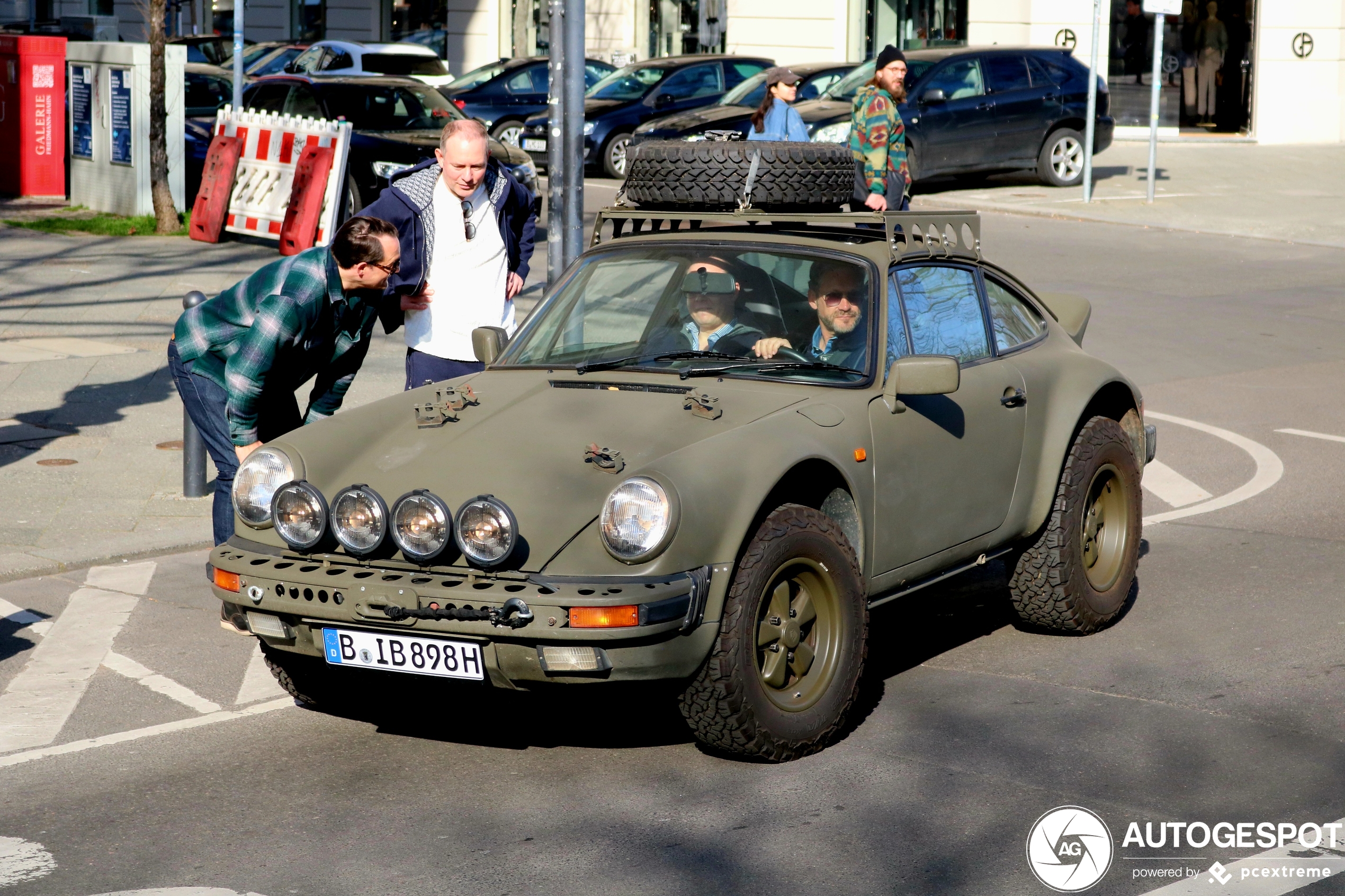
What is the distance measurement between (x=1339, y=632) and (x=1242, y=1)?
92.3 feet

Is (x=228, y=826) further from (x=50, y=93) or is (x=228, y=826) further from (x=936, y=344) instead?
Result: (x=50, y=93)

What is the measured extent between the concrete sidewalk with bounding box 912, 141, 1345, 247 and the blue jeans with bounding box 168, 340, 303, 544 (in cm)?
1428

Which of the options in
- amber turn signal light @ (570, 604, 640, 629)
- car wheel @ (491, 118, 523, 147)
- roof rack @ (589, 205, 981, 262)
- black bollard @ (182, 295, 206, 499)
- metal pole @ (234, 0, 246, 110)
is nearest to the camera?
amber turn signal light @ (570, 604, 640, 629)

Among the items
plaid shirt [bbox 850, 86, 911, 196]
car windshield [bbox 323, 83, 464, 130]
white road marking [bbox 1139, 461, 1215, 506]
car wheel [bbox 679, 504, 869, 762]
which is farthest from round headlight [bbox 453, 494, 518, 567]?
car windshield [bbox 323, 83, 464, 130]

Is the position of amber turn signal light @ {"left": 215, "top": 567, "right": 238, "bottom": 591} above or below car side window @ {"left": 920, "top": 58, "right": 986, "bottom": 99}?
below

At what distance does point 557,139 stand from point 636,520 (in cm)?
436

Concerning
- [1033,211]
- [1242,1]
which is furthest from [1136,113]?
[1033,211]

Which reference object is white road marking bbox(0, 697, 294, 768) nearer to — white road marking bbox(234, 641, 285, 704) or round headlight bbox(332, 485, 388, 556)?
white road marking bbox(234, 641, 285, 704)

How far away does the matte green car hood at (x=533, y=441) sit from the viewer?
476 centimetres

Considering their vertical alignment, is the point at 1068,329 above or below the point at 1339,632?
above

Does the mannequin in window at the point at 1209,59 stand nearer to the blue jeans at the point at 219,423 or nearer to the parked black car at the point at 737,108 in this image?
the parked black car at the point at 737,108

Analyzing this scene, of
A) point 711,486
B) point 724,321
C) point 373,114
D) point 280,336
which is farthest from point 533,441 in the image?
point 373,114

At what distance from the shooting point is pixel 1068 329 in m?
7.01

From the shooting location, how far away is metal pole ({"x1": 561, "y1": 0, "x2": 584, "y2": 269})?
8430mm
